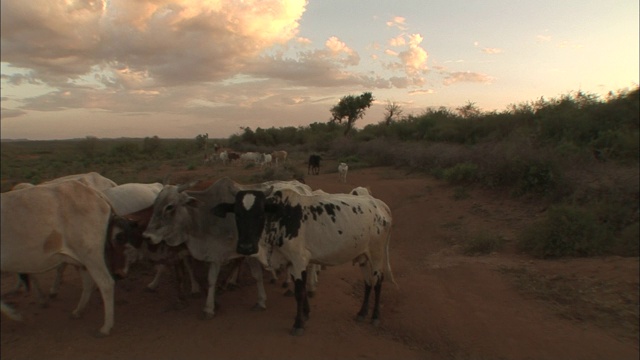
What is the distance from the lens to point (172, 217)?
5.97 metres

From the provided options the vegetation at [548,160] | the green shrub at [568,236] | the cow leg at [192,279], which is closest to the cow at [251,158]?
the vegetation at [548,160]

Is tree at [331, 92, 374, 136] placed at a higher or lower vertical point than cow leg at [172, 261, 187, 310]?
higher

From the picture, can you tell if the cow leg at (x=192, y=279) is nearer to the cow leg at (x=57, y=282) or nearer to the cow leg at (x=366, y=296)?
the cow leg at (x=57, y=282)

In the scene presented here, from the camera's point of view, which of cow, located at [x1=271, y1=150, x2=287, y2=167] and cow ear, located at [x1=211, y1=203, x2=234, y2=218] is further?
cow, located at [x1=271, y1=150, x2=287, y2=167]

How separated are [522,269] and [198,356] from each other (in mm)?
6217

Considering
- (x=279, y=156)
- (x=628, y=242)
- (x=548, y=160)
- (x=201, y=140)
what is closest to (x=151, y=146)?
(x=201, y=140)

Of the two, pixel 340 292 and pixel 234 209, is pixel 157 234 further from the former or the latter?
pixel 340 292

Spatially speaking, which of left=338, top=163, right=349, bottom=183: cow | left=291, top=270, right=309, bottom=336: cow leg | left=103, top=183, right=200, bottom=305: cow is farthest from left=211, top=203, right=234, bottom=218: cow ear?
left=338, top=163, right=349, bottom=183: cow

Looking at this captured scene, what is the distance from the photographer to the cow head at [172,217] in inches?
231

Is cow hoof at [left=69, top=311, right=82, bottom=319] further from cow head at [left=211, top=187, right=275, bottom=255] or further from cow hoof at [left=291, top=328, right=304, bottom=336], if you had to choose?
cow hoof at [left=291, top=328, right=304, bottom=336]

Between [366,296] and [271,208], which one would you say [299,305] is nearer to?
[366,296]

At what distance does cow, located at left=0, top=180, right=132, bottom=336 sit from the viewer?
4582mm

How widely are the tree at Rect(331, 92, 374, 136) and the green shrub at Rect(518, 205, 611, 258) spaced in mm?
44202

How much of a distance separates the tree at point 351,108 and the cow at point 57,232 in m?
48.2
